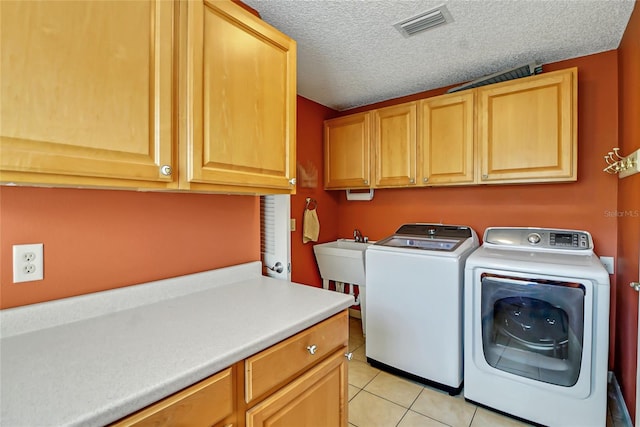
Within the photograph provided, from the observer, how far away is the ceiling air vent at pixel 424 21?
63.2 inches

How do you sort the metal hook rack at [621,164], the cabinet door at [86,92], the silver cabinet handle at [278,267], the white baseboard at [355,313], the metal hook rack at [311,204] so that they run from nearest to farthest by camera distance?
the cabinet door at [86,92] < the metal hook rack at [621,164] < the silver cabinet handle at [278,267] < the metal hook rack at [311,204] < the white baseboard at [355,313]

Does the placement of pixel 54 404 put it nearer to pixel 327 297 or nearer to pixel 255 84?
pixel 327 297

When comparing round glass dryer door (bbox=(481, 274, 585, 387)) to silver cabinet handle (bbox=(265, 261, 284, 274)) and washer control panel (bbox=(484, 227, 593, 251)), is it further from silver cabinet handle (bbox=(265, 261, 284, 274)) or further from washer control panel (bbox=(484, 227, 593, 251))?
silver cabinet handle (bbox=(265, 261, 284, 274))

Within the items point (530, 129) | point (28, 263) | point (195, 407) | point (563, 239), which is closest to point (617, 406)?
point (563, 239)

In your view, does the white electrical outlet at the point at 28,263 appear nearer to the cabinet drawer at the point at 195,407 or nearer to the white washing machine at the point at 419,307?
the cabinet drawer at the point at 195,407

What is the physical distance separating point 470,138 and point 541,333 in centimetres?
139

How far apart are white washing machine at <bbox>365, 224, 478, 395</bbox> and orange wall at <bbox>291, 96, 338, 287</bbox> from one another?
0.83 metres

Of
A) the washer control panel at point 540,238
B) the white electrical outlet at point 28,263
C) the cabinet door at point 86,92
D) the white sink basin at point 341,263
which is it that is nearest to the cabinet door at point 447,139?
the washer control panel at point 540,238

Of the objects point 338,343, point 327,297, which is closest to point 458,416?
point 338,343

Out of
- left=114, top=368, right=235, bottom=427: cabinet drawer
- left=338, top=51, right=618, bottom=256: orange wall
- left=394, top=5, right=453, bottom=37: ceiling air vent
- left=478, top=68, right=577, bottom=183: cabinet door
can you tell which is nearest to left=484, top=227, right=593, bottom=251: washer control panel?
left=338, top=51, right=618, bottom=256: orange wall

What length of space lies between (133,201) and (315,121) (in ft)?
7.19

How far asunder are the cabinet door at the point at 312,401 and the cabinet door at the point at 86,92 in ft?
2.65

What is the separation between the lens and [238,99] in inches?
47.9

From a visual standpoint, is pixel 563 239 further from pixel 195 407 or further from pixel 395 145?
pixel 195 407
